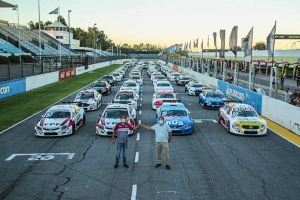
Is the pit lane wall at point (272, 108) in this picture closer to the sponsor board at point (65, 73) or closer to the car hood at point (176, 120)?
the car hood at point (176, 120)

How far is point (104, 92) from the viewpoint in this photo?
36.2 metres

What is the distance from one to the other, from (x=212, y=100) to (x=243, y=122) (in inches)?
362

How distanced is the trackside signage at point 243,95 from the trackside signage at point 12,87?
20.0 meters

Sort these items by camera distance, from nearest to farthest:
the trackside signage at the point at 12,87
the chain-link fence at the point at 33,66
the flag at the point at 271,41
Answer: the flag at the point at 271,41 → the trackside signage at the point at 12,87 → the chain-link fence at the point at 33,66

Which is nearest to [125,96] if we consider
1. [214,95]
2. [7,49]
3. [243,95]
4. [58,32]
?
[214,95]

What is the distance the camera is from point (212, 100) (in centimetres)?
2670

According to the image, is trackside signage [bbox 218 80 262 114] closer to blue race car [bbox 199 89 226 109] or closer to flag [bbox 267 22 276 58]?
blue race car [bbox 199 89 226 109]

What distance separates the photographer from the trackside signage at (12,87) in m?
31.2

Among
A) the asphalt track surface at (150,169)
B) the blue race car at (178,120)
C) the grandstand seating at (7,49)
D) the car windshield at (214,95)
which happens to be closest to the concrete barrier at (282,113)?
the asphalt track surface at (150,169)

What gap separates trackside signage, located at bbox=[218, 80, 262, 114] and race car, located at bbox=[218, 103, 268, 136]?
624 cm

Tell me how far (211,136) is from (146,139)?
10.6 ft

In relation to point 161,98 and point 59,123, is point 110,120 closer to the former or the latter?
point 59,123

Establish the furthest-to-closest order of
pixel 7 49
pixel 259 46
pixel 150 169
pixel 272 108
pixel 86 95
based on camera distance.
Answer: pixel 259 46 → pixel 7 49 → pixel 86 95 → pixel 272 108 → pixel 150 169

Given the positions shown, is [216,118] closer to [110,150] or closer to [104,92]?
[110,150]
